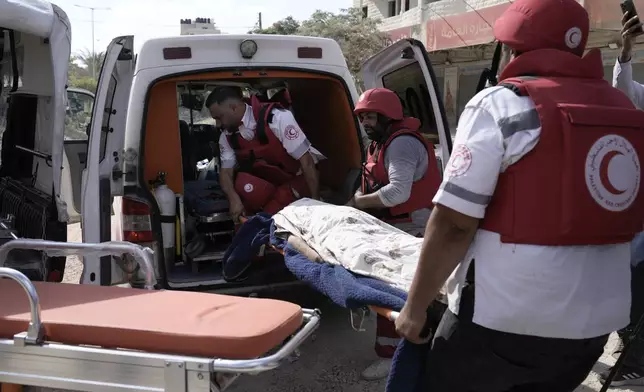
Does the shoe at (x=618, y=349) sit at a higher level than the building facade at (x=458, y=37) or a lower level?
lower

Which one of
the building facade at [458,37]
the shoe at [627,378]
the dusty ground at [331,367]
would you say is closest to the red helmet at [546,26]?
the dusty ground at [331,367]

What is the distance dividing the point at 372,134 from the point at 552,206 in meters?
2.31

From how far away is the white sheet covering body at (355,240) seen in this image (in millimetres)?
2738

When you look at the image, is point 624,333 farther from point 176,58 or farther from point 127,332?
point 176,58

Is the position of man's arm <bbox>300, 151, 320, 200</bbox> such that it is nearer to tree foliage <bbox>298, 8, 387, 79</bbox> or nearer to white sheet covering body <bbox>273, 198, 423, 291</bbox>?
white sheet covering body <bbox>273, 198, 423, 291</bbox>

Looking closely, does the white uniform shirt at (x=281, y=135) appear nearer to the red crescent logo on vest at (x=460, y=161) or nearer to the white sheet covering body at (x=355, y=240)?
the white sheet covering body at (x=355, y=240)

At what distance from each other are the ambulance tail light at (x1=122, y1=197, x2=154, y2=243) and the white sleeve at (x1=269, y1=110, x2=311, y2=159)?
3.65 feet

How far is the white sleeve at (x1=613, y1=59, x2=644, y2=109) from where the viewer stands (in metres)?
3.25

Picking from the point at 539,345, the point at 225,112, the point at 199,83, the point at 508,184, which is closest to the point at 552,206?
the point at 508,184

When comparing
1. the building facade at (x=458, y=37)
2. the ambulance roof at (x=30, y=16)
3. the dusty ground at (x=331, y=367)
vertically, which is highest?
the building facade at (x=458, y=37)

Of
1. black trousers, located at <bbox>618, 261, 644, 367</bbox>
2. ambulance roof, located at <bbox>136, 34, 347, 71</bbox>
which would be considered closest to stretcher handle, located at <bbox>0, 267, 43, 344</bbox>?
ambulance roof, located at <bbox>136, 34, 347, 71</bbox>

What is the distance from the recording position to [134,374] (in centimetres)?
204

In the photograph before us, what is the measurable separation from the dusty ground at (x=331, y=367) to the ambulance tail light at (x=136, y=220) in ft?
3.67

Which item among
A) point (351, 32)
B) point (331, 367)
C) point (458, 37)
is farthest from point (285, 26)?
point (331, 367)
